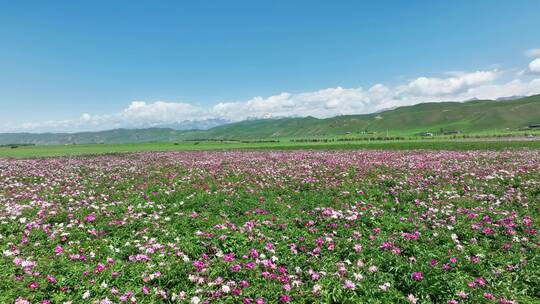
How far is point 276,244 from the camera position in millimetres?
8367

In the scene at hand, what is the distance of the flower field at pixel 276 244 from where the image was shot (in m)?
6.02

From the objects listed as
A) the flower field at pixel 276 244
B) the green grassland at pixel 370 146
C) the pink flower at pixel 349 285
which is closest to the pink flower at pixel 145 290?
the flower field at pixel 276 244

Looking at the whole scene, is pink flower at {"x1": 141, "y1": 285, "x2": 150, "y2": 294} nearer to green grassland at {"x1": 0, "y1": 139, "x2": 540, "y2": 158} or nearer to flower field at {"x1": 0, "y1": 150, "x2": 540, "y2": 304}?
flower field at {"x1": 0, "y1": 150, "x2": 540, "y2": 304}

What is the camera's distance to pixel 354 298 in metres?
5.85

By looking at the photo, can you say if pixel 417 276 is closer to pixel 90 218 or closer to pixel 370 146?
pixel 90 218

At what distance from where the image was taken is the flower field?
19.7 feet

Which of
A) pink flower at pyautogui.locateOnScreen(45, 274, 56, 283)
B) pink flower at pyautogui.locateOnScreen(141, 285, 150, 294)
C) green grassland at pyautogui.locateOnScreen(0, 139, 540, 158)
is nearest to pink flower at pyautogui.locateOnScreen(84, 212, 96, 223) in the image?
pink flower at pyautogui.locateOnScreen(45, 274, 56, 283)

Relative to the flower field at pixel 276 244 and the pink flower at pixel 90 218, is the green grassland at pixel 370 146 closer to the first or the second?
the flower field at pixel 276 244

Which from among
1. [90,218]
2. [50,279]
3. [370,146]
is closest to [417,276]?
[50,279]

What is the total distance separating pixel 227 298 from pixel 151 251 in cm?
297

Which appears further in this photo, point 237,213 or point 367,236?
point 237,213

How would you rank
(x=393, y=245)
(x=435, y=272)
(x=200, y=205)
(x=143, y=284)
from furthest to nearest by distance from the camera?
(x=200, y=205), (x=393, y=245), (x=435, y=272), (x=143, y=284)

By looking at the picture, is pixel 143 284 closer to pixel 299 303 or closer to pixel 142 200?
pixel 299 303

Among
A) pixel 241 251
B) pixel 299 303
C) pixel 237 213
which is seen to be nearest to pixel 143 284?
pixel 241 251
